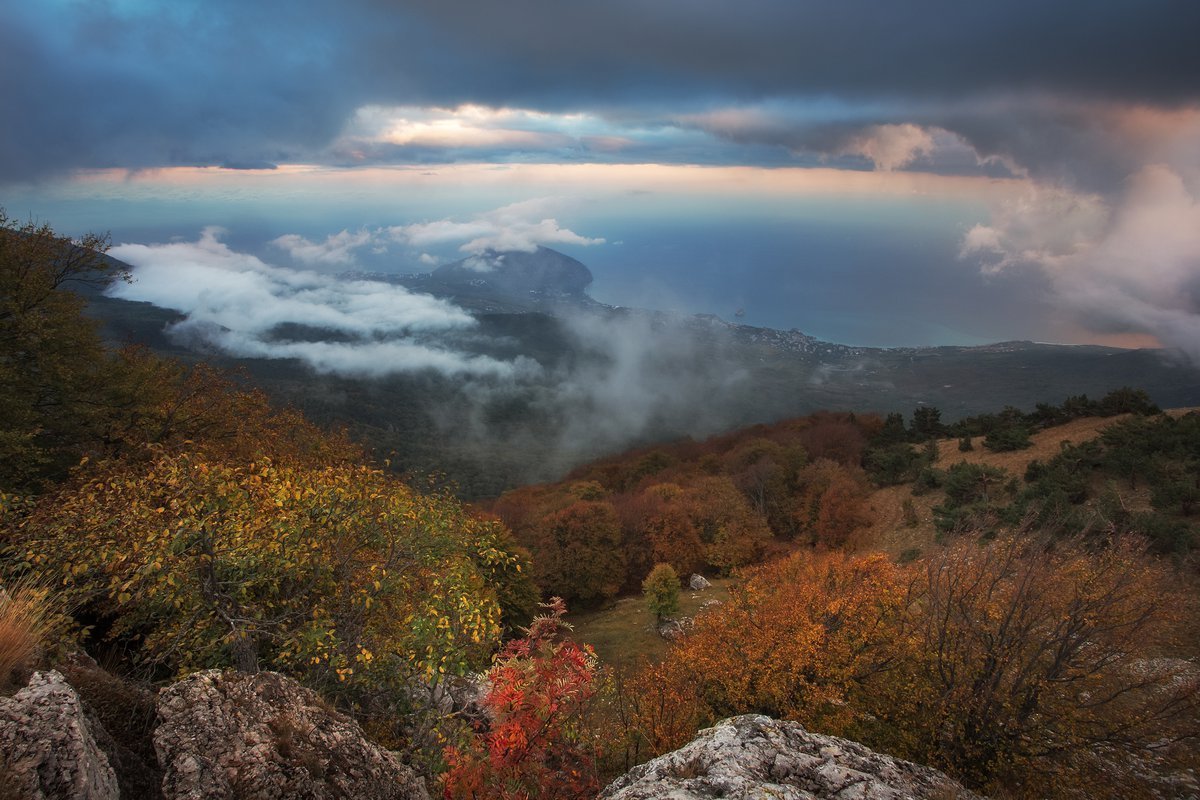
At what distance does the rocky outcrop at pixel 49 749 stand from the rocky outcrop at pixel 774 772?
22.6 feet

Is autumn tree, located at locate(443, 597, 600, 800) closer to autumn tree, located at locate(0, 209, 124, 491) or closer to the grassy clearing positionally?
autumn tree, located at locate(0, 209, 124, 491)

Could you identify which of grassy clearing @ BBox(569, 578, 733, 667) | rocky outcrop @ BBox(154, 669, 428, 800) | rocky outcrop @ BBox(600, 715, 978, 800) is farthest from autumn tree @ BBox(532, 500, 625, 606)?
rocky outcrop @ BBox(154, 669, 428, 800)

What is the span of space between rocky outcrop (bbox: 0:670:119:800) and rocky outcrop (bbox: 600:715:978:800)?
6.90m

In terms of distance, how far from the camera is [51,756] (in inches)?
222

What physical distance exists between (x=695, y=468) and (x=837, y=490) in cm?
2698

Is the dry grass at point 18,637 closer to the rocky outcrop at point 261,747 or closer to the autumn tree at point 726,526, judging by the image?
the rocky outcrop at point 261,747

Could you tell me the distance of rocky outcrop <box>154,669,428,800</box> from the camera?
6875 millimetres

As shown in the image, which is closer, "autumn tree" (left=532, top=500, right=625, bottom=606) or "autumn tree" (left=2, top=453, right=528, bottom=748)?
"autumn tree" (left=2, top=453, right=528, bottom=748)

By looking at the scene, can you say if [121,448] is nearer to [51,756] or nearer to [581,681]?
[51,756]

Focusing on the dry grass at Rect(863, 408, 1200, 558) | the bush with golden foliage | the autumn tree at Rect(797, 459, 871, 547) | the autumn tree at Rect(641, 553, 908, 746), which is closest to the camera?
the bush with golden foliage

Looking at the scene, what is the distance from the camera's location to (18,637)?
23.4ft

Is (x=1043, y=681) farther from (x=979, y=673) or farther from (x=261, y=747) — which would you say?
(x=261, y=747)

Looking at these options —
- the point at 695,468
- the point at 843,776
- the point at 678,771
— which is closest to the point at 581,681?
the point at 678,771

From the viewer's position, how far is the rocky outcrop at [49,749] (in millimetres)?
5395
